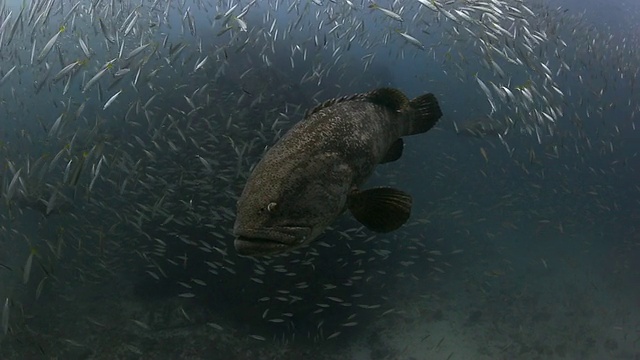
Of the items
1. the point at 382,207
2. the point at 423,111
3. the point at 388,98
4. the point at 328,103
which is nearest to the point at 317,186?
the point at 382,207

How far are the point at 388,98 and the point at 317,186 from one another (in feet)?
5.20

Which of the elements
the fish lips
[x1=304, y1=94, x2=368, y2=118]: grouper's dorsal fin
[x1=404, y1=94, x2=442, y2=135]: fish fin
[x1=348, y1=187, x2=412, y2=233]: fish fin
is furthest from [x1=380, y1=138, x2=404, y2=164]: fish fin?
the fish lips

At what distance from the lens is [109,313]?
10812 millimetres

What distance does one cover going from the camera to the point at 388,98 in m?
4.19

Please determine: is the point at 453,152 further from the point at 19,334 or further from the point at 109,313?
the point at 19,334

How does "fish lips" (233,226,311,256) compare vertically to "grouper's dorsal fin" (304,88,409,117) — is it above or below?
below

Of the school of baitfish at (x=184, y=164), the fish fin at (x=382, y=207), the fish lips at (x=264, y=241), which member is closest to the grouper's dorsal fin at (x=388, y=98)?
the fish fin at (x=382, y=207)

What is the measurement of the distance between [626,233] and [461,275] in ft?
40.4

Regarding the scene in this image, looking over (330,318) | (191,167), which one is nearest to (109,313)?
(191,167)

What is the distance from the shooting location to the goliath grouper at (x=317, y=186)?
2787mm

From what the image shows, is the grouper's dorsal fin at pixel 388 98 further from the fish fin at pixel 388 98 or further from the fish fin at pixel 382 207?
the fish fin at pixel 382 207

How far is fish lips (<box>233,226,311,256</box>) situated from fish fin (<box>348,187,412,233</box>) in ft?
2.09

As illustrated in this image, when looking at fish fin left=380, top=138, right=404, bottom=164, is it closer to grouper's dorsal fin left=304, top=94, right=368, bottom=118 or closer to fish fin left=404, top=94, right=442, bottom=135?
fish fin left=404, top=94, right=442, bottom=135

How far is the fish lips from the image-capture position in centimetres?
275
